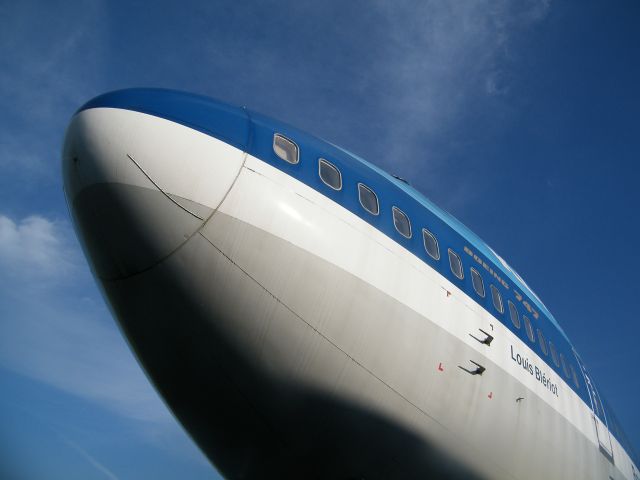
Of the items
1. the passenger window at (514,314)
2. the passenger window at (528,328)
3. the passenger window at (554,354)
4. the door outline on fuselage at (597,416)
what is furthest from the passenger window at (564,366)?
the passenger window at (514,314)

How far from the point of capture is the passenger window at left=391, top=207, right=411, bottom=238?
21.4 feet

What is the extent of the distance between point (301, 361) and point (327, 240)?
132 cm

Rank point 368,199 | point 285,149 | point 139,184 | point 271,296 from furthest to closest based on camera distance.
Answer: point 368,199 → point 285,149 → point 271,296 → point 139,184

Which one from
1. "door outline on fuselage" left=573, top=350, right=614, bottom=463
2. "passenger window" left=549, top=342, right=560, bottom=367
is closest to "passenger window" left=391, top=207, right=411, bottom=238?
"passenger window" left=549, top=342, right=560, bottom=367

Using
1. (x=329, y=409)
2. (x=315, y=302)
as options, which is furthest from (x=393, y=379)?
(x=315, y=302)

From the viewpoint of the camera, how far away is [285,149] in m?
5.86

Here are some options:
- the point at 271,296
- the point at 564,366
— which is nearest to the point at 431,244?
the point at 271,296

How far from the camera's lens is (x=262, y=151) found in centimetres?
554

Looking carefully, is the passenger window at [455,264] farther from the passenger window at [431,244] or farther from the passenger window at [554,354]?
the passenger window at [554,354]

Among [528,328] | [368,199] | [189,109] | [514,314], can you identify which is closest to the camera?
[189,109]

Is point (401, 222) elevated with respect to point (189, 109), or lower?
elevated

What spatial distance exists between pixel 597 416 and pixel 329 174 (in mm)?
8882

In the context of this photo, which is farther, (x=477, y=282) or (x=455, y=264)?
(x=477, y=282)

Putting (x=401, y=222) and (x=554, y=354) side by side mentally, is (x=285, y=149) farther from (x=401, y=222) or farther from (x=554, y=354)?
(x=554, y=354)
